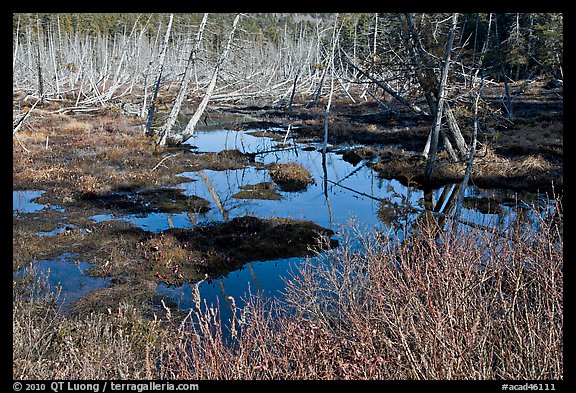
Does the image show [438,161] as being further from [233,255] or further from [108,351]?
[108,351]

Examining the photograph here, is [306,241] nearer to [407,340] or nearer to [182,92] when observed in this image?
[407,340]

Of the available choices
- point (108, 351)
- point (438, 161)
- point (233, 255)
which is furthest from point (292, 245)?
point (438, 161)

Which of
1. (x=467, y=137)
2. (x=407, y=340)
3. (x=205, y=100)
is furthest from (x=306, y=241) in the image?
(x=205, y=100)

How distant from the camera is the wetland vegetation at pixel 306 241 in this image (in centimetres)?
537

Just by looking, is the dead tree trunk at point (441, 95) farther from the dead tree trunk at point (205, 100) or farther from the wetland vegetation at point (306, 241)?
the dead tree trunk at point (205, 100)

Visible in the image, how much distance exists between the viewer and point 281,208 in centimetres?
1659

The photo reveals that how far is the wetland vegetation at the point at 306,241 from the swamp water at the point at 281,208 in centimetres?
9

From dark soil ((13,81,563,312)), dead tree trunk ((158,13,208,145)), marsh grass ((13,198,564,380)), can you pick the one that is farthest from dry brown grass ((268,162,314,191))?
marsh grass ((13,198,564,380))

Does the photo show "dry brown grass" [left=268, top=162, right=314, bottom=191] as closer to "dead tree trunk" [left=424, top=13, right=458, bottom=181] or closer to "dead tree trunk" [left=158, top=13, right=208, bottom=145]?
"dead tree trunk" [left=424, top=13, right=458, bottom=181]

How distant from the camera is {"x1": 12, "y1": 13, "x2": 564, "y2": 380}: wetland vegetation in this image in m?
5.37

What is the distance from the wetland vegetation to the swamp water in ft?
0.30

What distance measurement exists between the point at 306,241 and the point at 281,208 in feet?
11.3

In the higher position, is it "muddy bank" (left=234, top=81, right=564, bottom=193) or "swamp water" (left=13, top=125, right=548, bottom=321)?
"muddy bank" (left=234, top=81, right=564, bottom=193)
